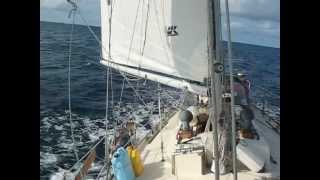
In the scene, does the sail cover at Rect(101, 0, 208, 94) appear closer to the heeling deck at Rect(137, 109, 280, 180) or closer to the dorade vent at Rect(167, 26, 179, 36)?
the dorade vent at Rect(167, 26, 179, 36)

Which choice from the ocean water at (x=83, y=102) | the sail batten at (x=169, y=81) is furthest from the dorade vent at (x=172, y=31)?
the ocean water at (x=83, y=102)

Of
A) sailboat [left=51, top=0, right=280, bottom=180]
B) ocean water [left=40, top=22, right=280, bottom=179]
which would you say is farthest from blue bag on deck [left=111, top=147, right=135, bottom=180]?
ocean water [left=40, top=22, right=280, bottom=179]

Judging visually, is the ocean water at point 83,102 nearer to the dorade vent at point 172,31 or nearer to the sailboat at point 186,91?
the sailboat at point 186,91

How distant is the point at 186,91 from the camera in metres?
6.64

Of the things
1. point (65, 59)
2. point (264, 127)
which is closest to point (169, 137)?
point (264, 127)

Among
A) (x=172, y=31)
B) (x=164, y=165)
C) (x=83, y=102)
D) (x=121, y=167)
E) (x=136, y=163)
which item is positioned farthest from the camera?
(x=83, y=102)

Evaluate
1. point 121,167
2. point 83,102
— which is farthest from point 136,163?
point 83,102

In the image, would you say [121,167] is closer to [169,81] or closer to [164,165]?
[164,165]

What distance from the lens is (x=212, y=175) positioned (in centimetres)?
459

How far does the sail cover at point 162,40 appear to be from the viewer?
19.2 ft

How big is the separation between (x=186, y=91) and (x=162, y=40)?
85 cm

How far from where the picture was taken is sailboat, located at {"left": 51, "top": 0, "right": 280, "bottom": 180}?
14.1ft
